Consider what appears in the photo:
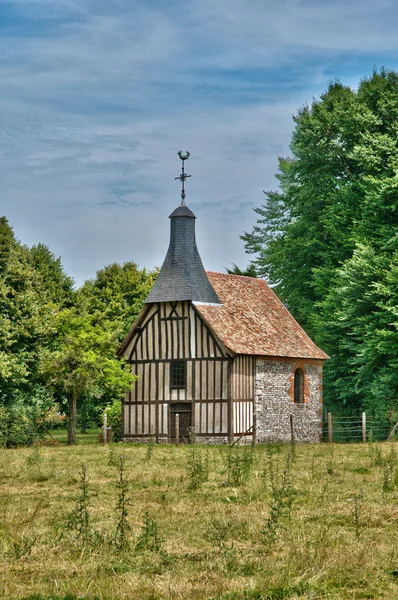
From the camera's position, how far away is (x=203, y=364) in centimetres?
3622

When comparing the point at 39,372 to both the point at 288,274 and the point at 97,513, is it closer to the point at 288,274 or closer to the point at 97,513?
the point at 288,274

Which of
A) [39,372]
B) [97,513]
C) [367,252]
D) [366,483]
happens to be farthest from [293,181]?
[97,513]

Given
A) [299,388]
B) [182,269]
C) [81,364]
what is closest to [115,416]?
[81,364]

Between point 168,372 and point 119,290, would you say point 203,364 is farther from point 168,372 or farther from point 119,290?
point 119,290

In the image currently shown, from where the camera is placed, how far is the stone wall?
36844mm

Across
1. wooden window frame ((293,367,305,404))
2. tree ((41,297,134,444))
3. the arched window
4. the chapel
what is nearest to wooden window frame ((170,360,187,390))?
the chapel

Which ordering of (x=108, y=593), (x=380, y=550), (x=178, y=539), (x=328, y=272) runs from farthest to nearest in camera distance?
(x=328, y=272)
(x=178, y=539)
(x=380, y=550)
(x=108, y=593)

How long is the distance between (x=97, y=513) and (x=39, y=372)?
65.4ft

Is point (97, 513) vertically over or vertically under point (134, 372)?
under

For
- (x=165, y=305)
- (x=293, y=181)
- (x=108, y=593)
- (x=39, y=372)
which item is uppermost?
(x=293, y=181)

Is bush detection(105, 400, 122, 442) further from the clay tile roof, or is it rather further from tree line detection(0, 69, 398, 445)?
the clay tile roof

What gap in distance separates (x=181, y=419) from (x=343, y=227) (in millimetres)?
12422

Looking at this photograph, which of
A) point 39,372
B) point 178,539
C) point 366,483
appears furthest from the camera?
point 39,372

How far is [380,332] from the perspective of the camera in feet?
120
